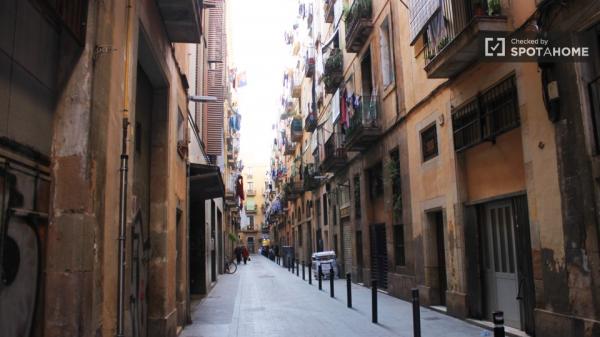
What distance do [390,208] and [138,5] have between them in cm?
1160

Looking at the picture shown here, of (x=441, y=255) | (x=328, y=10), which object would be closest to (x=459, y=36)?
(x=441, y=255)

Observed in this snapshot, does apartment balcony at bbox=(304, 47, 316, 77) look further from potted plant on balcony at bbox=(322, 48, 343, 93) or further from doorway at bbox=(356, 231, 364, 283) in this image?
doorway at bbox=(356, 231, 364, 283)

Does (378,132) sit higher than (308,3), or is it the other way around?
(308,3)

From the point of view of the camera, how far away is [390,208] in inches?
658

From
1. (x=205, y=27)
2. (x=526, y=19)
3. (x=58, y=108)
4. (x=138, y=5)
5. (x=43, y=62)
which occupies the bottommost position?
(x=58, y=108)

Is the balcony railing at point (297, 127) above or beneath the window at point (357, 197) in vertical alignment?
above

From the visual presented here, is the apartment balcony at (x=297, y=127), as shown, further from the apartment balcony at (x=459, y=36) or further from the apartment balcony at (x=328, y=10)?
the apartment balcony at (x=459, y=36)

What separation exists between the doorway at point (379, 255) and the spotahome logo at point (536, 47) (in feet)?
30.9

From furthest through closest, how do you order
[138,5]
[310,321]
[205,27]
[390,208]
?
[205,27] → [390,208] → [310,321] → [138,5]

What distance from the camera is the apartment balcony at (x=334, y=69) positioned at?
77.4ft

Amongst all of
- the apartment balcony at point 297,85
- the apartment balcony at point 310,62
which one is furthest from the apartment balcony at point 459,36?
the apartment balcony at point 297,85

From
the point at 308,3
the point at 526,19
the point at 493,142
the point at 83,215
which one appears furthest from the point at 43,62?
the point at 308,3

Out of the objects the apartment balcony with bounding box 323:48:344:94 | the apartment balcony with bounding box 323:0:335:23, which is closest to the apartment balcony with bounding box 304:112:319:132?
the apartment balcony with bounding box 323:0:335:23

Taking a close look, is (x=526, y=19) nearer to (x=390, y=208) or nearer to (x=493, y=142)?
(x=493, y=142)
